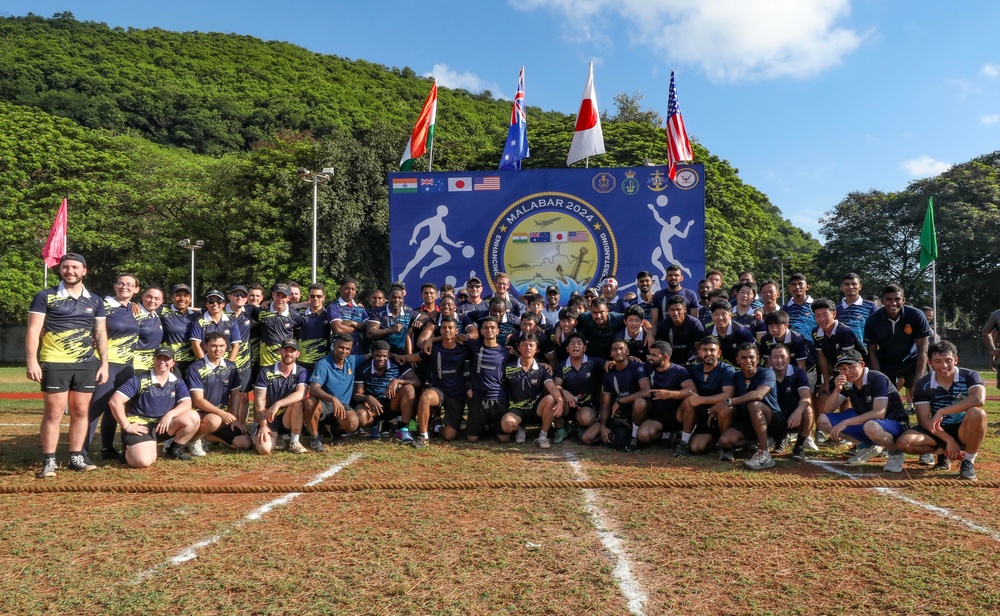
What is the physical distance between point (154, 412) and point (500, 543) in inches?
157

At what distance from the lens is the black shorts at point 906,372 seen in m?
7.16

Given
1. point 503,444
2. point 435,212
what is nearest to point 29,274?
point 435,212

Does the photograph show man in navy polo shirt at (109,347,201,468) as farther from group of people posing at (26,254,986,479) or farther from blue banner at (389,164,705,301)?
blue banner at (389,164,705,301)

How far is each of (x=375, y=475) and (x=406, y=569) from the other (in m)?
2.26

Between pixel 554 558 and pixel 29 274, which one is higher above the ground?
pixel 29 274

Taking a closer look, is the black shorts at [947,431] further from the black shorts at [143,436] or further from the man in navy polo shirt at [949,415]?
the black shorts at [143,436]

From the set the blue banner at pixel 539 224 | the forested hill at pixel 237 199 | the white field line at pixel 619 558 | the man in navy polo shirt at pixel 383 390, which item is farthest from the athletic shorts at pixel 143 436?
the forested hill at pixel 237 199

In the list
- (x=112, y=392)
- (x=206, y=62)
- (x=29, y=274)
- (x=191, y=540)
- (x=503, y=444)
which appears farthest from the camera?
(x=206, y=62)

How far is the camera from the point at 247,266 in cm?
2909

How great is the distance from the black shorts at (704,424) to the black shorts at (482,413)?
6.59ft

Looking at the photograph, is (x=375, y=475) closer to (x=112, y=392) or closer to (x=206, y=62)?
(x=112, y=392)

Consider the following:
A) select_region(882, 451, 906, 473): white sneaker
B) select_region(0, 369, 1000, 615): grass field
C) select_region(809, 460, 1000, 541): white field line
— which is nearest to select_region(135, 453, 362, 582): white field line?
select_region(0, 369, 1000, 615): grass field

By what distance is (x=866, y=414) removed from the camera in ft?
19.8

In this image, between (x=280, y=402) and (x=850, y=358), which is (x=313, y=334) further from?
(x=850, y=358)
